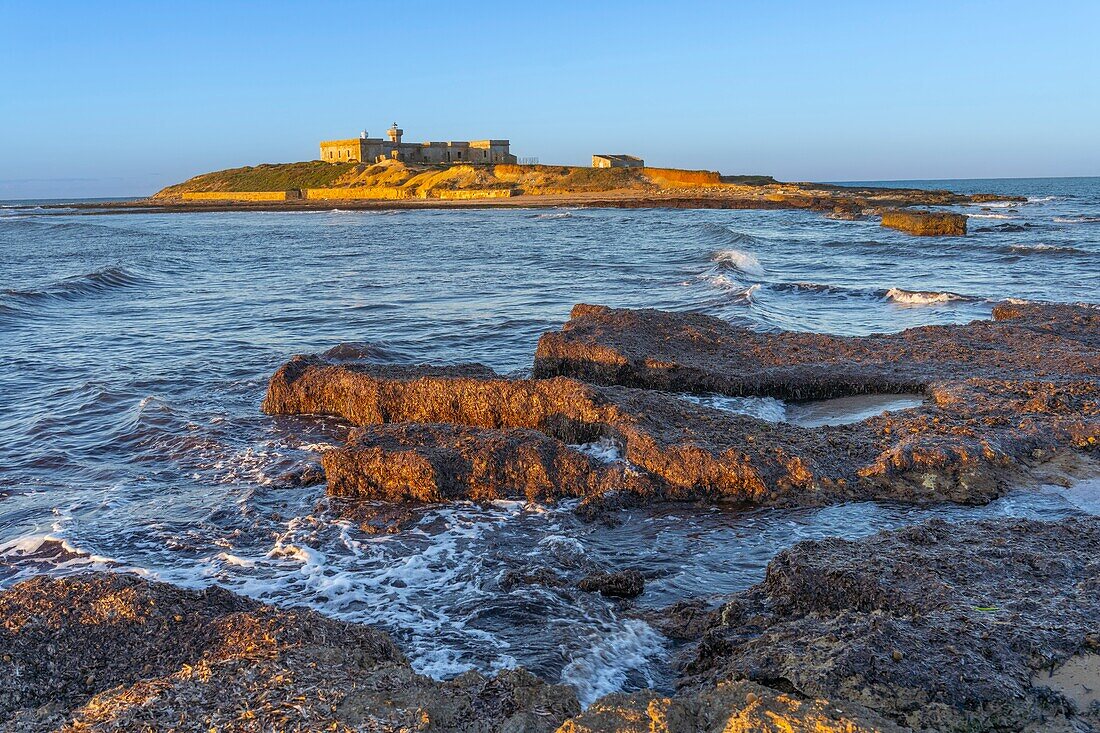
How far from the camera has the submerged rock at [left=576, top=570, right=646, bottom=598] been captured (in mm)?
5109

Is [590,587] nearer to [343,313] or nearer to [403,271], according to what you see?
[343,313]

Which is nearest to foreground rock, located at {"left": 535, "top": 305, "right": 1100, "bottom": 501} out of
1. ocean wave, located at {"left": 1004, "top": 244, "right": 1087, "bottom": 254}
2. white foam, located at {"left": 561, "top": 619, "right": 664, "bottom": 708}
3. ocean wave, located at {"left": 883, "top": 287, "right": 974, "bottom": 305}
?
white foam, located at {"left": 561, "top": 619, "right": 664, "bottom": 708}

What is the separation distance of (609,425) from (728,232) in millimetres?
31102

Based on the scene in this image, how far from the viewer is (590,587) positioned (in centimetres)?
514

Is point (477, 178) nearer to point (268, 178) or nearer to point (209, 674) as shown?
point (268, 178)

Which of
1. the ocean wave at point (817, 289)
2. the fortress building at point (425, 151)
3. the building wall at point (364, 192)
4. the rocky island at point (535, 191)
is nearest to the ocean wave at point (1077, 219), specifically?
the rocky island at point (535, 191)

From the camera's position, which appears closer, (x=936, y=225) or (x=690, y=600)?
(x=690, y=600)

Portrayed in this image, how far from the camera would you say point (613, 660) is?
4.34 meters

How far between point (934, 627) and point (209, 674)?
327cm

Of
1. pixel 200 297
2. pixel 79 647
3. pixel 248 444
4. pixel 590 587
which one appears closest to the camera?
pixel 79 647

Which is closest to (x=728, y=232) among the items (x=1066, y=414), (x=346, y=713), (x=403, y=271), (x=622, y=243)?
(x=622, y=243)

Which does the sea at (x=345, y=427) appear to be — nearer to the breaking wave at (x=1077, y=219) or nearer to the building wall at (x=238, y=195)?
the breaking wave at (x=1077, y=219)

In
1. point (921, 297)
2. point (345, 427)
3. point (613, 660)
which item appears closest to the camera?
point (613, 660)

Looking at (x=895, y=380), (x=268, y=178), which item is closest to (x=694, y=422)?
(x=895, y=380)
